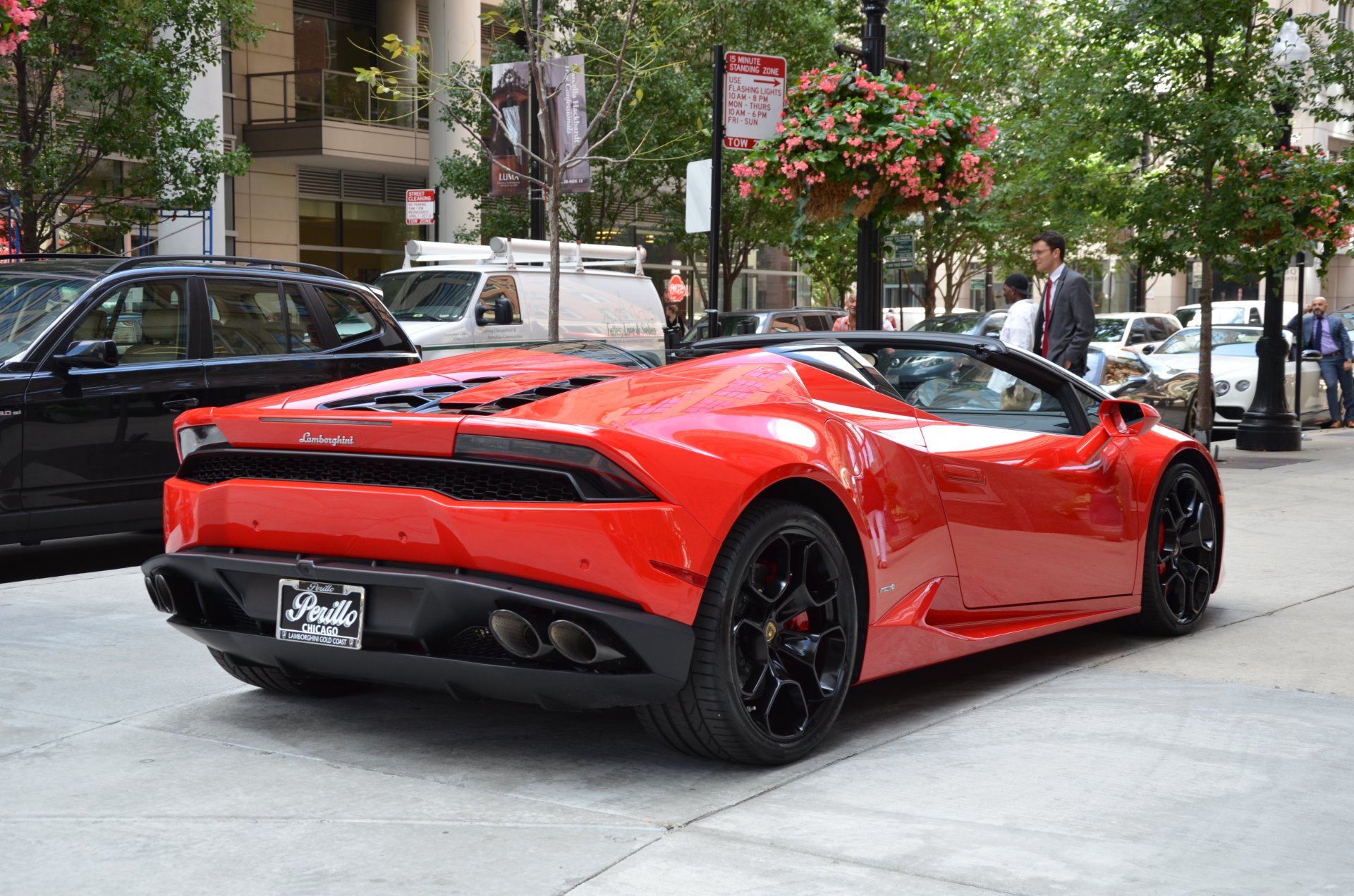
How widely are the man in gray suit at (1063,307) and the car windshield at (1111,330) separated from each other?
51.6 feet

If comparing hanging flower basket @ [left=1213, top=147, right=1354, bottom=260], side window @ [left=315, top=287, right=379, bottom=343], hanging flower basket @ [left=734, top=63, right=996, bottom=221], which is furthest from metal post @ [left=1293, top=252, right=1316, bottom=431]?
side window @ [left=315, top=287, right=379, bottom=343]

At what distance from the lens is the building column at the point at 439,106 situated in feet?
89.6

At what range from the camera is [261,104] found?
29234 mm

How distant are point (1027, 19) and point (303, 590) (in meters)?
30.0

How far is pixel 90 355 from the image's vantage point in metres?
7.98

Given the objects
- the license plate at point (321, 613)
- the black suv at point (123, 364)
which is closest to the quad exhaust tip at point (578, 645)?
the license plate at point (321, 613)

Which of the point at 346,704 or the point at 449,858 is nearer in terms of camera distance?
the point at 449,858

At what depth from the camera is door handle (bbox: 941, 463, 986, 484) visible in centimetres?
500

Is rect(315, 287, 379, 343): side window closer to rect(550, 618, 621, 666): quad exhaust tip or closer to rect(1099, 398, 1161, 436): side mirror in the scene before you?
rect(1099, 398, 1161, 436): side mirror

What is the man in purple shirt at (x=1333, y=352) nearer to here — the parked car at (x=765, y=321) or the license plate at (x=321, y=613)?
the parked car at (x=765, y=321)

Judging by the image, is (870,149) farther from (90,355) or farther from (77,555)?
(77,555)

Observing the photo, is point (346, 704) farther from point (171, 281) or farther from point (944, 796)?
point (171, 281)

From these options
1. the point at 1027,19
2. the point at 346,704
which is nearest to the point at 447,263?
the point at 346,704

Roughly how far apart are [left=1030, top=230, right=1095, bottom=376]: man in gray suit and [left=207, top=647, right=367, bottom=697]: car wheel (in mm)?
7028
